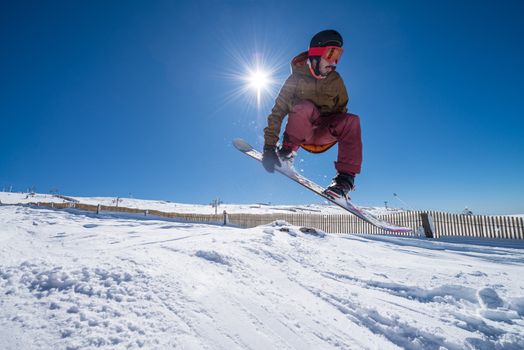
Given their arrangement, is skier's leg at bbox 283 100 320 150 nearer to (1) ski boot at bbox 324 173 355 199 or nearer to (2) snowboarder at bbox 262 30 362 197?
(2) snowboarder at bbox 262 30 362 197

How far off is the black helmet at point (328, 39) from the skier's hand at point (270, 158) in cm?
113

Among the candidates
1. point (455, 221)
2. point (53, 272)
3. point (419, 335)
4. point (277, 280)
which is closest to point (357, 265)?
point (277, 280)

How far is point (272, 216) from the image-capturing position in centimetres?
2086

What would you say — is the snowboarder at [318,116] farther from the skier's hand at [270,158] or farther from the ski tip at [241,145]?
the ski tip at [241,145]

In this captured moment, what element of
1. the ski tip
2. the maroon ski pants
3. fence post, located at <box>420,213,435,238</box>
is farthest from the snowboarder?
fence post, located at <box>420,213,435,238</box>

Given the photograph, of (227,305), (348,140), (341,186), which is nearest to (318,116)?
(348,140)

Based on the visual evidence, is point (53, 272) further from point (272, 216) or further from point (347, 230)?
point (272, 216)

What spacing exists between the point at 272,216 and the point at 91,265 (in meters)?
19.6

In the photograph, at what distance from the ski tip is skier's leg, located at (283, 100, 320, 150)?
1.23m

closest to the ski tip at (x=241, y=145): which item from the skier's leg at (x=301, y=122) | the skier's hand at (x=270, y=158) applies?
the skier's hand at (x=270, y=158)

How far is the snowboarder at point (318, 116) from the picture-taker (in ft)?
7.61

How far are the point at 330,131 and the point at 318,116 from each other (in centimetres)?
22

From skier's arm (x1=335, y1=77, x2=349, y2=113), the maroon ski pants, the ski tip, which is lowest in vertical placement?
the maroon ski pants

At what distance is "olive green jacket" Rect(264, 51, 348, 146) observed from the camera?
97.1 inches
